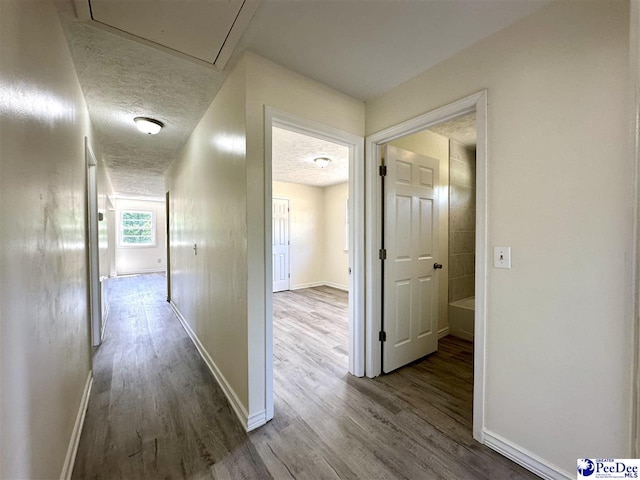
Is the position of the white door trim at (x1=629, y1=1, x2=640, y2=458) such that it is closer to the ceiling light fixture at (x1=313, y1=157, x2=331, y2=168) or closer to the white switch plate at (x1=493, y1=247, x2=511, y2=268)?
the white switch plate at (x1=493, y1=247, x2=511, y2=268)

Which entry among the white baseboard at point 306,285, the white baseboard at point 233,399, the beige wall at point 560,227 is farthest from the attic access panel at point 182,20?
the white baseboard at point 306,285

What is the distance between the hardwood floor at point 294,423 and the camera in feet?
4.59

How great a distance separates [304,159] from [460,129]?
2116 mm

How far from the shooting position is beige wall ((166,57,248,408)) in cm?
175

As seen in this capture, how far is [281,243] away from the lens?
5.69m

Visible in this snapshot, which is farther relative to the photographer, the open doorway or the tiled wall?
the tiled wall

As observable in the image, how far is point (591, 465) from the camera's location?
1.20 metres

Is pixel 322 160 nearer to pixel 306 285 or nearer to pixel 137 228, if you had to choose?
pixel 306 285

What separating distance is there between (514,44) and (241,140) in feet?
5.36

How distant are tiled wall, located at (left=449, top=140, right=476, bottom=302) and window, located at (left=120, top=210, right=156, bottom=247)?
8.76m

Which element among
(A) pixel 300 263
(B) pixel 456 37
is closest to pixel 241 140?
(B) pixel 456 37

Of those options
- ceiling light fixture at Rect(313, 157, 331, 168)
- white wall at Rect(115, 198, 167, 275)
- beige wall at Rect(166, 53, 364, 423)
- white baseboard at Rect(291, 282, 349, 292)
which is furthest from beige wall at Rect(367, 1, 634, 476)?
white wall at Rect(115, 198, 167, 275)

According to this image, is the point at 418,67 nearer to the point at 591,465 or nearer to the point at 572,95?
the point at 572,95

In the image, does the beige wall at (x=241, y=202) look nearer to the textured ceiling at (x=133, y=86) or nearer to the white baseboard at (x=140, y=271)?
the textured ceiling at (x=133, y=86)
